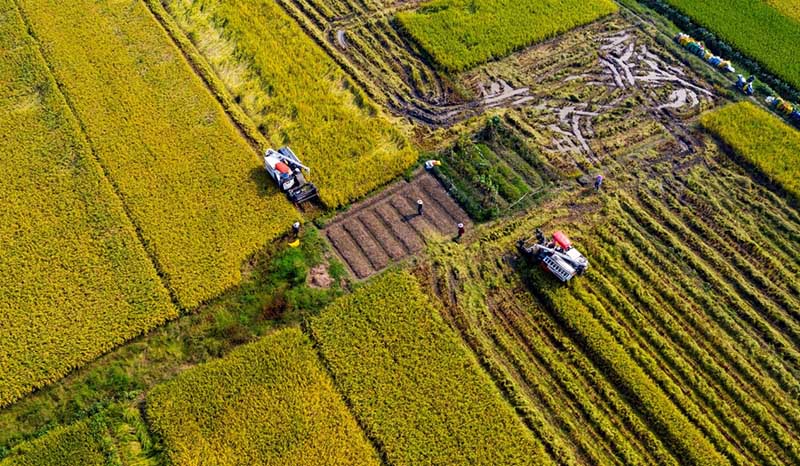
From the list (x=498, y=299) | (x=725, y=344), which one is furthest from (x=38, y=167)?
(x=725, y=344)

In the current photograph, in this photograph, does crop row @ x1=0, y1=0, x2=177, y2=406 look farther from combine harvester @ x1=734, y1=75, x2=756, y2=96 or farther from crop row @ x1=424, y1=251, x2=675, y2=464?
combine harvester @ x1=734, y1=75, x2=756, y2=96

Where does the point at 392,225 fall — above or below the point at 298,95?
below

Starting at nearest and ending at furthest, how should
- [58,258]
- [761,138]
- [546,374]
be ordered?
[546,374] < [58,258] < [761,138]

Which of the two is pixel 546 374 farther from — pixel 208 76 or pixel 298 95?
pixel 208 76

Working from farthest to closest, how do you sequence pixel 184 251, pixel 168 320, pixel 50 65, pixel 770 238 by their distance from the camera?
pixel 50 65, pixel 770 238, pixel 184 251, pixel 168 320

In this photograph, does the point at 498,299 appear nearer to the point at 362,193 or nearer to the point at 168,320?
the point at 362,193

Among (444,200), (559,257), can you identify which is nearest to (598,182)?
(559,257)
